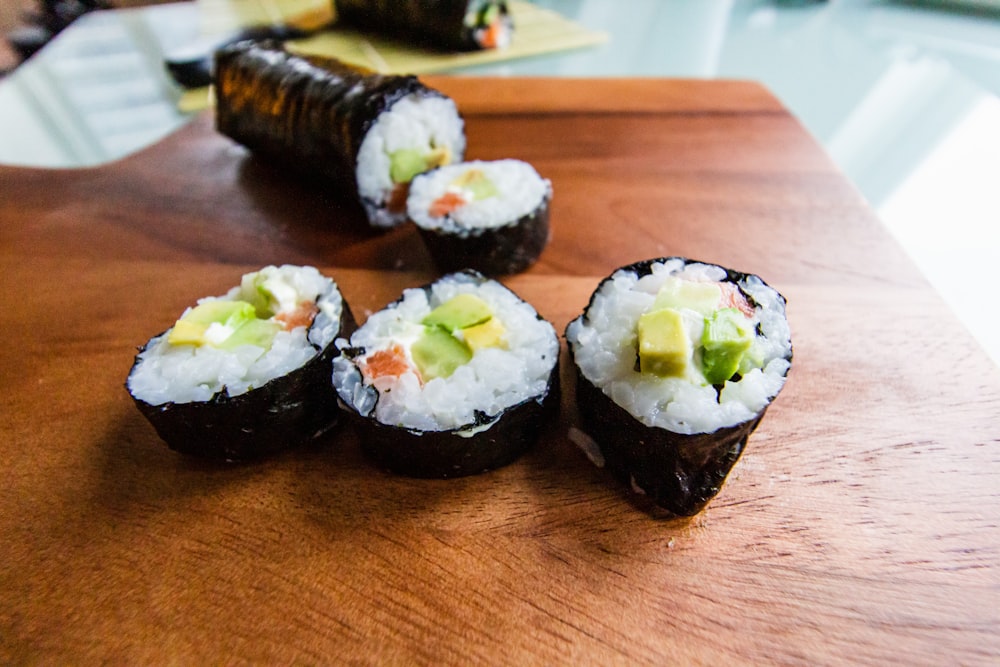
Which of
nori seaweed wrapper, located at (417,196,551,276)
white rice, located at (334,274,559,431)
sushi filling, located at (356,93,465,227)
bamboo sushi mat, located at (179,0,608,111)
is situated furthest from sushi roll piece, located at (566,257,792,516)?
bamboo sushi mat, located at (179,0,608,111)

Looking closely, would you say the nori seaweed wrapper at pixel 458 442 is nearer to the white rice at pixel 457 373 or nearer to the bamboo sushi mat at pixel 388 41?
the white rice at pixel 457 373

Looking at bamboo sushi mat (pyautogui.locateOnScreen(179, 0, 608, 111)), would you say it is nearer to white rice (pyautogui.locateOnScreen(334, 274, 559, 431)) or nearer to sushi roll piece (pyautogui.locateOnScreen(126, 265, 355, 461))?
sushi roll piece (pyautogui.locateOnScreen(126, 265, 355, 461))

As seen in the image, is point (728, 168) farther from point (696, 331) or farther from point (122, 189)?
point (122, 189)

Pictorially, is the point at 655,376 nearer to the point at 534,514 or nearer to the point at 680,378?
the point at 680,378

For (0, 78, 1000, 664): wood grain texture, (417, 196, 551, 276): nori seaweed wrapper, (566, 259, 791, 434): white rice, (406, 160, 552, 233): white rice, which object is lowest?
(0, 78, 1000, 664): wood grain texture

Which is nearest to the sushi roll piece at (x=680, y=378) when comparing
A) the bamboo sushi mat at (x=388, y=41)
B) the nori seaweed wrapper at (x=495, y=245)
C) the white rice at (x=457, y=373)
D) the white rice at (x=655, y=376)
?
the white rice at (x=655, y=376)
